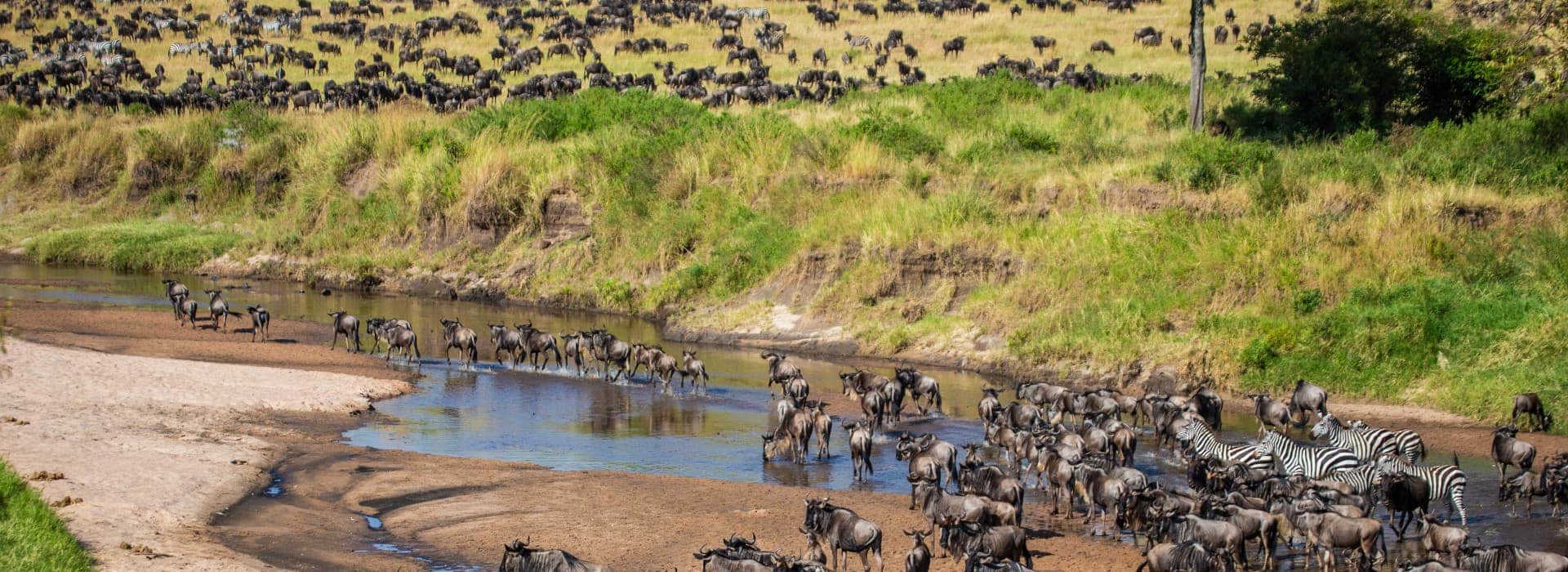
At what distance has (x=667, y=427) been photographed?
69.5 ft

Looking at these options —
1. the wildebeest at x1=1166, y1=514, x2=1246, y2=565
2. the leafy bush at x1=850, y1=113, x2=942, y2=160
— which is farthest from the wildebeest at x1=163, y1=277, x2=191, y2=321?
the wildebeest at x1=1166, y1=514, x2=1246, y2=565

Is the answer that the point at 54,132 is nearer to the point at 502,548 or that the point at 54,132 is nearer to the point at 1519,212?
the point at 502,548

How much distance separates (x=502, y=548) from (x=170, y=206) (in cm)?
3424

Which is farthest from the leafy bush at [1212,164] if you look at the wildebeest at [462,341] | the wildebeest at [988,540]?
the wildebeest at [988,540]

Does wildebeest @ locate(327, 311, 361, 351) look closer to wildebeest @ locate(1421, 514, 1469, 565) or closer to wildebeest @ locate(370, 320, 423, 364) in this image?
wildebeest @ locate(370, 320, 423, 364)

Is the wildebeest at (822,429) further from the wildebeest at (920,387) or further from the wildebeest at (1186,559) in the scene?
the wildebeest at (1186,559)

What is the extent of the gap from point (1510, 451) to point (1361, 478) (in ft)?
8.50

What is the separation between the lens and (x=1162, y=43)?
53750 millimetres

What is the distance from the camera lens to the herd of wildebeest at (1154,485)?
12.8 m

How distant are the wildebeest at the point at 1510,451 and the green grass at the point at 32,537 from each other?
15471mm

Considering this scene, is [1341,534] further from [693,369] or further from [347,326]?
[347,326]

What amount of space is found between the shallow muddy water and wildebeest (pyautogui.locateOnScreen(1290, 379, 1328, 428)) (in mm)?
413

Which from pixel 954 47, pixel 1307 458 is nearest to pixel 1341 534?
pixel 1307 458

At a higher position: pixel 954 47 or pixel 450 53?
pixel 450 53
